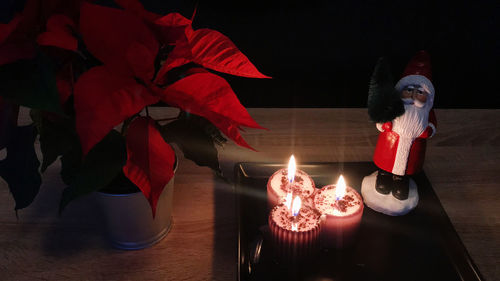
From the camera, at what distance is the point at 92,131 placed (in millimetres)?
388

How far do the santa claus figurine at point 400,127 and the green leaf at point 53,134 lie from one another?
422 millimetres

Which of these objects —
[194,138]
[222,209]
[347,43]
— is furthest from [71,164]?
[347,43]

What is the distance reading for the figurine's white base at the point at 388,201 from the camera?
0.74 meters

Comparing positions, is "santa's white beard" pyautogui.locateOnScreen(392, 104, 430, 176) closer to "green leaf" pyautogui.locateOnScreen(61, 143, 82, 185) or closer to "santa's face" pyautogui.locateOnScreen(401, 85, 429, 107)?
"santa's face" pyautogui.locateOnScreen(401, 85, 429, 107)

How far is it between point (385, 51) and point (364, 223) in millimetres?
533

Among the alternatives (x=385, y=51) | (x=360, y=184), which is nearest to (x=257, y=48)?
(x=385, y=51)

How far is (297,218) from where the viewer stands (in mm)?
655

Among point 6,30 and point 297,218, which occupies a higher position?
point 6,30

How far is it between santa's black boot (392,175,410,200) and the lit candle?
5.4 inches

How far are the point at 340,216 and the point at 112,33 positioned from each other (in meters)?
0.42

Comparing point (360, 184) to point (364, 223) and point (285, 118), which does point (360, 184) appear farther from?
point (285, 118)

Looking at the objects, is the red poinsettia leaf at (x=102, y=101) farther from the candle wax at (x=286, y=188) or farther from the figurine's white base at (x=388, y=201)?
the figurine's white base at (x=388, y=201)

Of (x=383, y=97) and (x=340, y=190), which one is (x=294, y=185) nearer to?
(x=340, y=190)

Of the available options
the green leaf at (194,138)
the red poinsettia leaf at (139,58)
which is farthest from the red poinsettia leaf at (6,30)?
the green leaf at (194,138)
